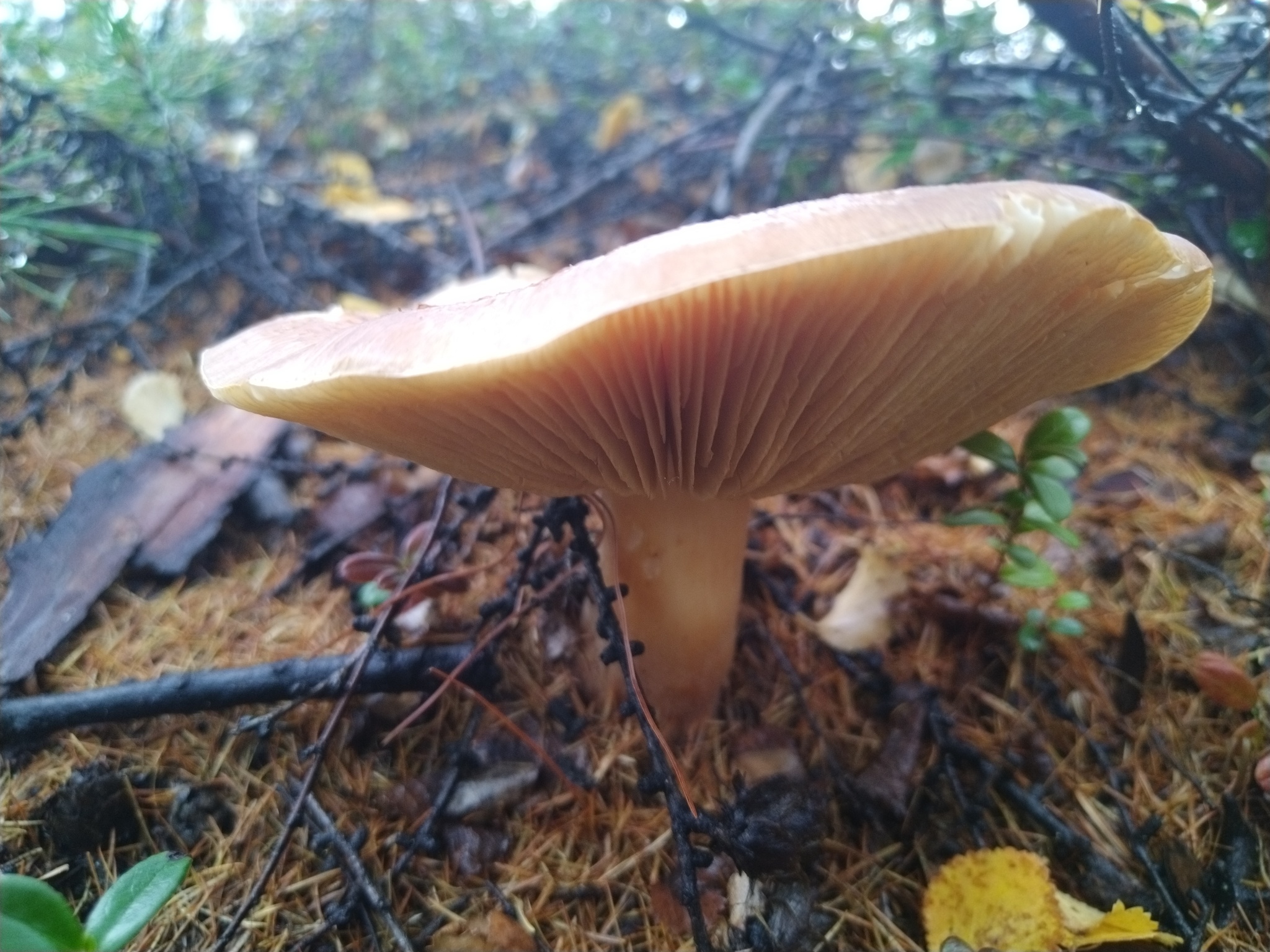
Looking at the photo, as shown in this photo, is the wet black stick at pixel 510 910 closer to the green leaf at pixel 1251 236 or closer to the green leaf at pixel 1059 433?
the green leaf at pixel 1059 433

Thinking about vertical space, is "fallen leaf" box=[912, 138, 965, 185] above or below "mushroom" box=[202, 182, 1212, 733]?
below

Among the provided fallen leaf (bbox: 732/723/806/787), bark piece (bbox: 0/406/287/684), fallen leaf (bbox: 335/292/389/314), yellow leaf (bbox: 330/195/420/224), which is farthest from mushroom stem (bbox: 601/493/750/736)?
yellow leaf (bbox: 330/195/420/224)

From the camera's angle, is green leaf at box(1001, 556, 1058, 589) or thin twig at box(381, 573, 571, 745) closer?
thin twig at box(381, 573, 571, 745)

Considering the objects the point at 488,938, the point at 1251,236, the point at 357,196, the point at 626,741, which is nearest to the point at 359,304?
the point at 357,196

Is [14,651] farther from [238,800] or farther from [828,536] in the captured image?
[828,536]

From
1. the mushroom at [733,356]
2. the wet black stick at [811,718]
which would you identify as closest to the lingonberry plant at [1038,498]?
the mushroom at [733,356]

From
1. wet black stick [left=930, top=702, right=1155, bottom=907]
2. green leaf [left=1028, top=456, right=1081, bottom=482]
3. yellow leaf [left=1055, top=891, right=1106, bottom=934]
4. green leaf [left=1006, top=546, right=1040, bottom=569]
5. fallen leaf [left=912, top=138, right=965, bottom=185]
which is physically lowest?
wet black stick [left=930, top=702, right=1155, bottom=907]

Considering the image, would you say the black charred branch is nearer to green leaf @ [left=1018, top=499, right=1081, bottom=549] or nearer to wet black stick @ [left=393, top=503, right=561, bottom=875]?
green leaf @ [left=1018, top=499, right=1081, bottom=549]
